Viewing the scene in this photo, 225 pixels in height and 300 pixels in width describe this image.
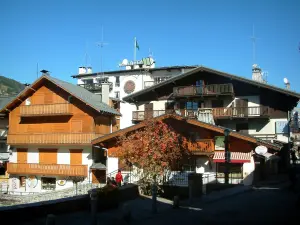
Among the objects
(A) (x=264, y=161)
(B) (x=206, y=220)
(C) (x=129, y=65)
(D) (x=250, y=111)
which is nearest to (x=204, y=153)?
(A) (x=264, y=161)

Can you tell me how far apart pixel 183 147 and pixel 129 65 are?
4013 centimetres

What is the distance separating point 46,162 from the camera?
3503 cm

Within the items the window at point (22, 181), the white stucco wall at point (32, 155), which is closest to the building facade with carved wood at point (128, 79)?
the white stucco wall at point (32, 155)

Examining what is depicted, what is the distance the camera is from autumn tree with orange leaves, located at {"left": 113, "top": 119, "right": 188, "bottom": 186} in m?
17.3

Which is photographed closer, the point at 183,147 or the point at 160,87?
the point at 183,147

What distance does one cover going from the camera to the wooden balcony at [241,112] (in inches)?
1266

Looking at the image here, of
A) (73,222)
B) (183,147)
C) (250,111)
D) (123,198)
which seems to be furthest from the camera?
(250,111)

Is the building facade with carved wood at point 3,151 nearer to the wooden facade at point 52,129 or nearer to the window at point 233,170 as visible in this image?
the wooden facade at point 52,129

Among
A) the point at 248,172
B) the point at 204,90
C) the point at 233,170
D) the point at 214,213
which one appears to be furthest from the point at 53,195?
the point at 204,90

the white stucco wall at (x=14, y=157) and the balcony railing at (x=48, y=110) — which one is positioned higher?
the balcony railing at (x=48, y=110)

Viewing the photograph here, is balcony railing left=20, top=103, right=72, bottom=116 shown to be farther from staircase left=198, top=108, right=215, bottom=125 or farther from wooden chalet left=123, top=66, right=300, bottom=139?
staircase left=198, top=108, right=215, bottom=125

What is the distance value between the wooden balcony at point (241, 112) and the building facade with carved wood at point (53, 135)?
1141 centimetres

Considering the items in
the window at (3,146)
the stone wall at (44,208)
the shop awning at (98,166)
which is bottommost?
the shop awning at (98,166)

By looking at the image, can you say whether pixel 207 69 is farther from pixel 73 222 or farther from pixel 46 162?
pixel 73 222
